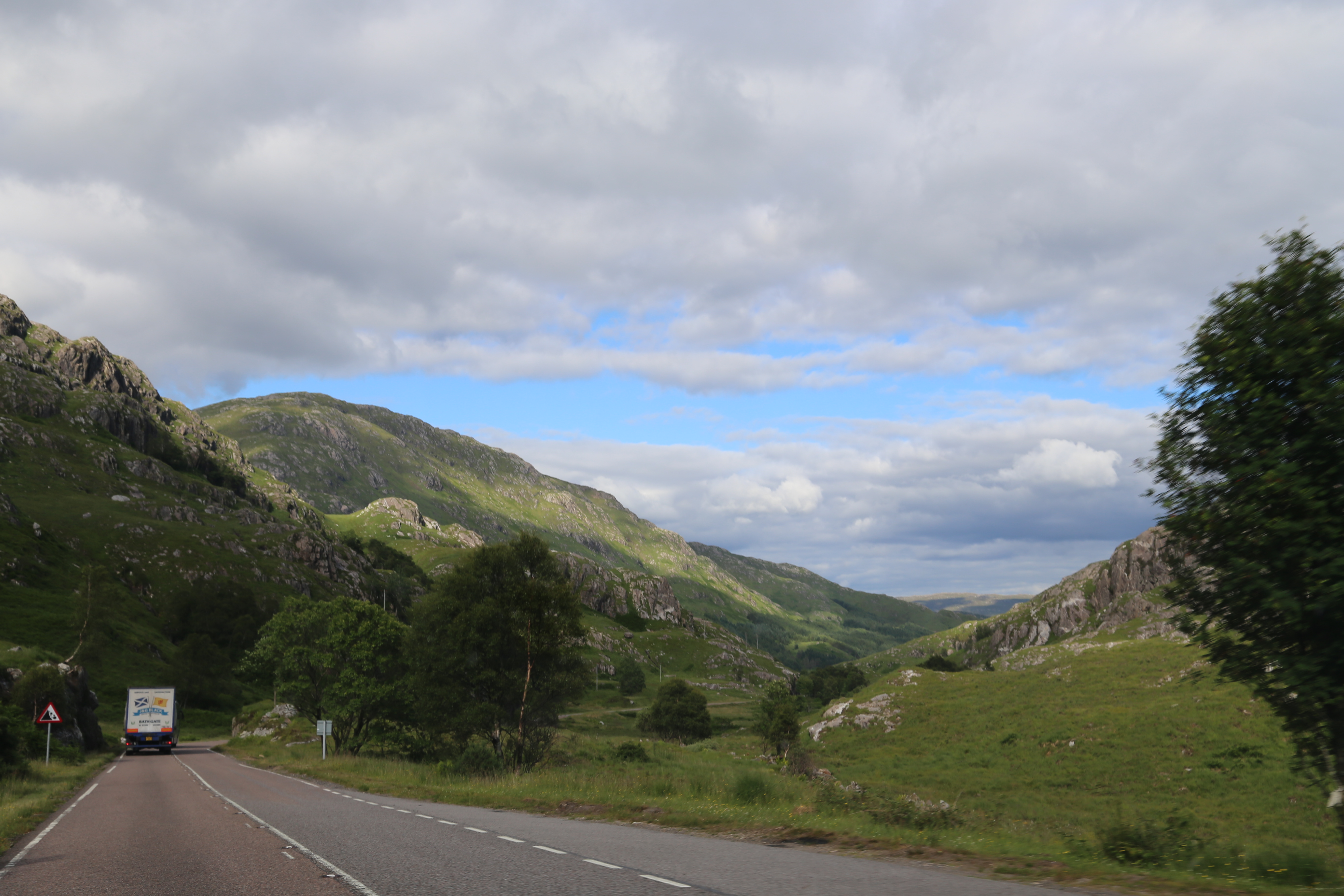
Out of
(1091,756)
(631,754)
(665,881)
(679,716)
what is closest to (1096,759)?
(1091,756)

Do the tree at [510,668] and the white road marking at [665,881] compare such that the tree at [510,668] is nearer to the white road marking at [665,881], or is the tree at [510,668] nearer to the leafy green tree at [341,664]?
the leafy green tree at [341,664]

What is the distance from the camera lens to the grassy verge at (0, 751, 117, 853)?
21.0m

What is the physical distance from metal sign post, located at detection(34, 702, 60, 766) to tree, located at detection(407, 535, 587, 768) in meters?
23.5

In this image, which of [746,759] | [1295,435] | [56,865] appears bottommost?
[746,759]

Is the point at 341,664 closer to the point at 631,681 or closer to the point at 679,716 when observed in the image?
the point at 679,716

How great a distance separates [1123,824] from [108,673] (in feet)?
436

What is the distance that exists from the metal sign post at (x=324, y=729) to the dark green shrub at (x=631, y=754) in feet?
66.0

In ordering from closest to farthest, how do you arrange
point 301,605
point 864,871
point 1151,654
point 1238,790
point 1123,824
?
point 864,871
point 1123,824
point 1238,790
point 301,605
point 1151,654

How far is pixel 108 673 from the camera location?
354 feet

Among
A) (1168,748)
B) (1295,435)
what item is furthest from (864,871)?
(1168,748)

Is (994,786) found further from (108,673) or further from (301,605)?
(108,673)

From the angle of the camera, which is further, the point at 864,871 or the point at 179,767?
the point at 179,767

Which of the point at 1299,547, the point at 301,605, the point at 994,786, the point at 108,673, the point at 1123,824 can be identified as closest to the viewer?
the point at 1299,547

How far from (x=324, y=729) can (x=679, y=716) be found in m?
72.5
